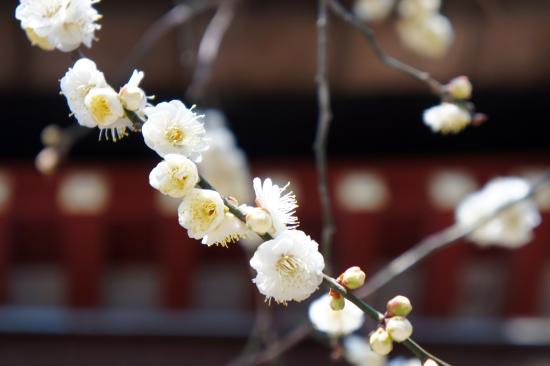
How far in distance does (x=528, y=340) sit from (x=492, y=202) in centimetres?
62

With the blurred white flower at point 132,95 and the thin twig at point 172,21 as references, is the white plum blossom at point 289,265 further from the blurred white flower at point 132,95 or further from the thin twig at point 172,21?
the thin twig at point 172,21

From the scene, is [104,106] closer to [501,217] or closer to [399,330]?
[399,330]

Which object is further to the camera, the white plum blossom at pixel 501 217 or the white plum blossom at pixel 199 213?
the white plum blossom at pixel 501 217

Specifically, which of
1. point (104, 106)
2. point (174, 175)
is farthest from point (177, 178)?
point (104, 106)

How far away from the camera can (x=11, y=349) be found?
188 cm

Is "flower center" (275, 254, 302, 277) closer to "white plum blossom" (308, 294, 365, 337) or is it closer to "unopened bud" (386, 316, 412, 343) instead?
"unopened bud" (386, 316, 412, 343)

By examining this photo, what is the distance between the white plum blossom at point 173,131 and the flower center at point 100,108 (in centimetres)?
4

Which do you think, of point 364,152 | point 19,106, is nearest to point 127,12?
point 19,106

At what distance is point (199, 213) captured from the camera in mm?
774

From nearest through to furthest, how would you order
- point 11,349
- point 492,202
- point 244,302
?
point 492,202, point 11,349, point 244,302

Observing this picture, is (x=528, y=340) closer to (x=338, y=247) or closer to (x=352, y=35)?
(x=338, y=247)

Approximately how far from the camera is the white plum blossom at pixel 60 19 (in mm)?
879

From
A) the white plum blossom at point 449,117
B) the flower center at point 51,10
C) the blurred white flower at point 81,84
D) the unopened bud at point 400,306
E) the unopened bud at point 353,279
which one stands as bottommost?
the unopened bud at point 400,306

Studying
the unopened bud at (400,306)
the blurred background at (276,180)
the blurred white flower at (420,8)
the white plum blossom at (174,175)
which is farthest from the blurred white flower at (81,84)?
the blurred background at (276,180)
